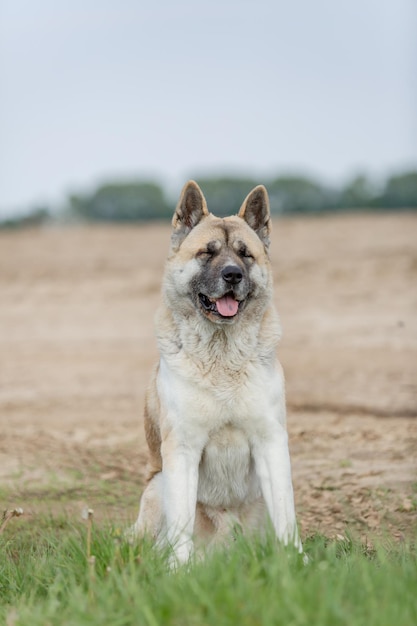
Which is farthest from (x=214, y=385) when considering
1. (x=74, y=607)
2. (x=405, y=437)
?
(x=405, y=437)

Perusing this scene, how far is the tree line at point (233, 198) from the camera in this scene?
624 inches

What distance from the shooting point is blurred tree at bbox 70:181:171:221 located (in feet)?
57.2

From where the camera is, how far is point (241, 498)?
17.4 ft

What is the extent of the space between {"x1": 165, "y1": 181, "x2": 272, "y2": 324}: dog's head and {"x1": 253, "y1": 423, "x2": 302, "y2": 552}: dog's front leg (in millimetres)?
646

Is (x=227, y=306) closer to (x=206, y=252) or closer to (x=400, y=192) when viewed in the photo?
(x=206, y=252)

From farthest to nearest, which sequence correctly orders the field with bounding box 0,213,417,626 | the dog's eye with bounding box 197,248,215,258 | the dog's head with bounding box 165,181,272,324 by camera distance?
the field with bounding box 0,213,417,626 < the dog's eye with bounding box 197,248,215,258 < the dog's head with bounding box 165,181,272,324

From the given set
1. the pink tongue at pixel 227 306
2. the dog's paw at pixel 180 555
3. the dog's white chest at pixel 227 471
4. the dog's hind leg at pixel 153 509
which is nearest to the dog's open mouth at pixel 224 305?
the pink tongue at pixel 227 306

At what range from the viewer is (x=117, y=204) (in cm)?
1766

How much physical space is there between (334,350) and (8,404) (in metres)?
3.87

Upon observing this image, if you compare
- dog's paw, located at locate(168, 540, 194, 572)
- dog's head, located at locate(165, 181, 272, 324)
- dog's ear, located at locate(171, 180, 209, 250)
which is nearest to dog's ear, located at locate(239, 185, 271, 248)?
dog's head, located at locate(165, 181, 272, 324)

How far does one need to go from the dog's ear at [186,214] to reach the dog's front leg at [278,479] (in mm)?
1189

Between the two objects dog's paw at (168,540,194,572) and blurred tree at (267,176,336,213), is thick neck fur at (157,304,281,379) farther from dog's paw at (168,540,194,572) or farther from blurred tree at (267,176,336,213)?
blurred tree at (267,176,336,213)

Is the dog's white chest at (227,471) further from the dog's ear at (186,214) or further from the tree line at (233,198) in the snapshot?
the tree line at (233,198)

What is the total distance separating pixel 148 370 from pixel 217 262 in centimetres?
673
